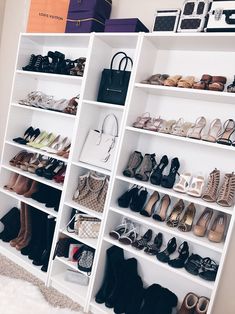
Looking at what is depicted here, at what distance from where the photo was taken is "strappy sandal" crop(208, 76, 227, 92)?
5.70 feet

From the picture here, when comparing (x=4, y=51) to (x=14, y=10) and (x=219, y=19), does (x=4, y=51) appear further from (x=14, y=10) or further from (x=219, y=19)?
(x=219, y=19)

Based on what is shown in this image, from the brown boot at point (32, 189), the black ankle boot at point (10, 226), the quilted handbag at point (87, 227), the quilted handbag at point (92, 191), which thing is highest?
the quilted handbag at point (92, 191)

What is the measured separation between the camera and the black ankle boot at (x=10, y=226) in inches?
107

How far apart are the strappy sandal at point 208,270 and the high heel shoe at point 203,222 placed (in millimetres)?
197

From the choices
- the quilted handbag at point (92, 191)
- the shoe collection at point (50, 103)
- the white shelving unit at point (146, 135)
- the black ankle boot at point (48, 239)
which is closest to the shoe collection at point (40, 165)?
the white shelving unit at point (146, 135)

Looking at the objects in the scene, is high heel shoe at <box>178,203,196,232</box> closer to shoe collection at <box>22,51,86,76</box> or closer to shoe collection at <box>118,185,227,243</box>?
shoe collection at <box>118,185,227,243</box>

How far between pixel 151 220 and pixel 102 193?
1.49 ft

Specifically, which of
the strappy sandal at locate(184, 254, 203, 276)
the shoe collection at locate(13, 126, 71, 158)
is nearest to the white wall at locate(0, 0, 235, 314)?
the shoe collection at locate(13, 126, 71, 158)

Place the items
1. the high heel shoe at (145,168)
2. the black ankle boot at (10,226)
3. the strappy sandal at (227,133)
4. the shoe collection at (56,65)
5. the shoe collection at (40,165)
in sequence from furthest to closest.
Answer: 1. the black ankle boot at (10,226)
2. the shoe collection at (40,165)
3. the shoe collection at (56,65)
4. the high heel shoe at (145,168)
5. the strappy sandal at (227,133)

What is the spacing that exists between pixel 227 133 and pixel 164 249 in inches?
36.3

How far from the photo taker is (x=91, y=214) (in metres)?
2.10

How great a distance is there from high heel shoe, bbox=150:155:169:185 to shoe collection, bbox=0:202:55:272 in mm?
950

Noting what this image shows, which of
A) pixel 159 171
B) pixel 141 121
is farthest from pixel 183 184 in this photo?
pixel 141 121

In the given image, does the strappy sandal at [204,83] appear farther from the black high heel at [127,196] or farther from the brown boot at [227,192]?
the black high heel at [127,196]
